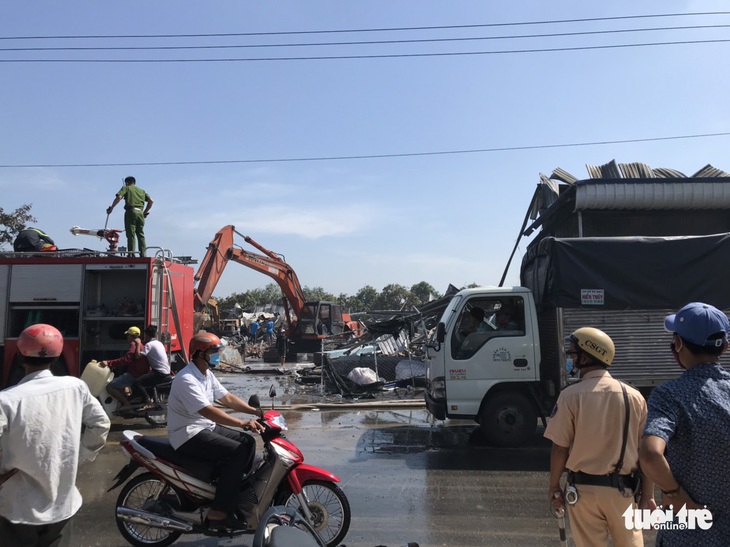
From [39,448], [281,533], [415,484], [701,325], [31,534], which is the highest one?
[701,325]

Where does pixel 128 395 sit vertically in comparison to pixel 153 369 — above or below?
below

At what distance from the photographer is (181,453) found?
4.61 meters

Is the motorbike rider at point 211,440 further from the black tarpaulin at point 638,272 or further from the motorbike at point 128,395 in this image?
the motorbike at point 128,395

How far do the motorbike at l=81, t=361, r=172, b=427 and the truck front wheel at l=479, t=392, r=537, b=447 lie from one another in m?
5.40

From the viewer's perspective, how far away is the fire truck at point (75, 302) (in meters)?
10.8

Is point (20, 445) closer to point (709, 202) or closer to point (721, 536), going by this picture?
point (721, 536)

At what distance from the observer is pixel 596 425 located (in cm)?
315

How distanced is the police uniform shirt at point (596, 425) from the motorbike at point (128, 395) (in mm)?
8016

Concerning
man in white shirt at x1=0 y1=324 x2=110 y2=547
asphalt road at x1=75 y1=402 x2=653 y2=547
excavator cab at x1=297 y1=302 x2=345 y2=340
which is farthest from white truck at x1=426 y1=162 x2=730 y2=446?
excavator cab at x1=297 y1=302 x2=345 y2=340

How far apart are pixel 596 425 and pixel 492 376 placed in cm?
512

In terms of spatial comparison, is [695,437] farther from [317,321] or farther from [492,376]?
[317,321]

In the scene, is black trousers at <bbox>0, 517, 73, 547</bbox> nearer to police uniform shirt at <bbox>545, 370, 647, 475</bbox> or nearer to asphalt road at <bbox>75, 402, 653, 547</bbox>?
asphalt road at <bbox>75, 402, 653, 547</bbox>

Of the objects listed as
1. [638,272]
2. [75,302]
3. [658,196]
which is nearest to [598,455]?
[638,272]

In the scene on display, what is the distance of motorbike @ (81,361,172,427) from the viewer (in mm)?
9586
